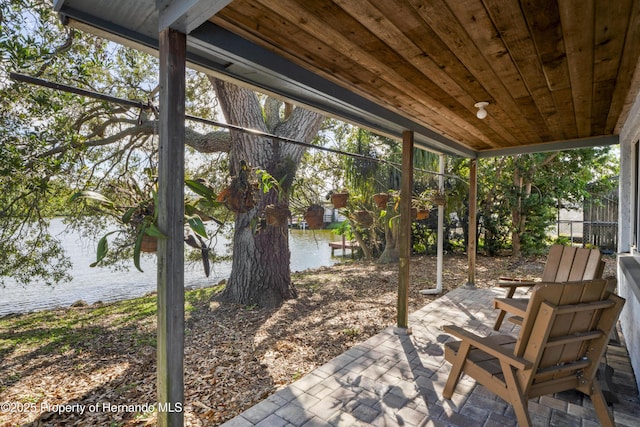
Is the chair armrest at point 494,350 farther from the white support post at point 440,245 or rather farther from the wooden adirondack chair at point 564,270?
the white support post at point 440,245

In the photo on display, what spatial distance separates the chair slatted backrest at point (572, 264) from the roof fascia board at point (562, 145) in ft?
7.02

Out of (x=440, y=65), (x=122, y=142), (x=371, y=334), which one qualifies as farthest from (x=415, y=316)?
(x=122, y=142)

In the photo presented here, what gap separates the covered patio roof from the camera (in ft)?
5.26

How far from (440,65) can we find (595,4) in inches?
34.0

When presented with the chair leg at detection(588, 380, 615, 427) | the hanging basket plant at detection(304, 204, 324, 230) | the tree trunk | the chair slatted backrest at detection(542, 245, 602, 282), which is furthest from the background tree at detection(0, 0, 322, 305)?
the chair slatted backrest at detection(542, 245, 602, 282)

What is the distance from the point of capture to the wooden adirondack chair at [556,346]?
1.67 meters

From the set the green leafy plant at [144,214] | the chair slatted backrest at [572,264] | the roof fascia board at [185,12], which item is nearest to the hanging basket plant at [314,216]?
the green leafy plant at [144,214]

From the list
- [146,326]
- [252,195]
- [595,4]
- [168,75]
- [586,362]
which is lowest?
[146,326]

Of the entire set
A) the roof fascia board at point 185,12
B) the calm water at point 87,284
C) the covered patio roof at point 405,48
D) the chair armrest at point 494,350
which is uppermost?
the covered patio roof at point 405,48

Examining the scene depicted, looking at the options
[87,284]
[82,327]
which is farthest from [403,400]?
[87,284]

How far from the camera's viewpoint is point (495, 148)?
5367 mm

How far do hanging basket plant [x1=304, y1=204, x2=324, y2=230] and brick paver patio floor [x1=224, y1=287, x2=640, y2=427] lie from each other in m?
1.23

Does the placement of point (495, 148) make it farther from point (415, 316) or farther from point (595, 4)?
point (595, 4)

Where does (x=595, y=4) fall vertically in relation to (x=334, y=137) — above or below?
below
